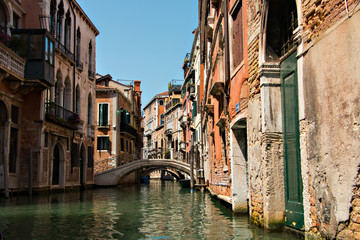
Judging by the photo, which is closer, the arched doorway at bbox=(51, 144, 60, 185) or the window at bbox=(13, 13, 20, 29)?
the window at bbox=(13, 13, 20, 29)

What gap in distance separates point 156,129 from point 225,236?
57289mm

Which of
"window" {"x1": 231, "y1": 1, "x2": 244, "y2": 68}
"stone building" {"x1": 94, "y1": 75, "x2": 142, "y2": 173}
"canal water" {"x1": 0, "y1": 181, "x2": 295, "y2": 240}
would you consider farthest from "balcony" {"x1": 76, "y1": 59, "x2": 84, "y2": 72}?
"window" {"x1": 231, "y1": 1, "x2": 244, "y2": 68}

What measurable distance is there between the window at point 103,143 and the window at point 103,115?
104cm

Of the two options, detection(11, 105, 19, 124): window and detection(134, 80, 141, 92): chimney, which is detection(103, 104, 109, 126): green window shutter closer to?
detection(11, 105, 19, 124): window

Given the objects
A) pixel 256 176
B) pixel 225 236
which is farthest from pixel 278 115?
pixel 225 236

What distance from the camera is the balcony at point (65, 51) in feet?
61.9

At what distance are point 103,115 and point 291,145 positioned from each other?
27.7 meters

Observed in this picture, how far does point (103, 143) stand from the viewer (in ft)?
106

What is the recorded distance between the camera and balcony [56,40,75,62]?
18869 millimetres

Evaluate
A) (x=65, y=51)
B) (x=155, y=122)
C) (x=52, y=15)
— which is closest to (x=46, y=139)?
(x=65, y=51)

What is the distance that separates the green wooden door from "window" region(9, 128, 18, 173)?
39.9ft

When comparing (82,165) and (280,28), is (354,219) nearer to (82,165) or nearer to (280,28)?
(280,28)

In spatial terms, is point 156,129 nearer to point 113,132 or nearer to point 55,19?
point 113,132

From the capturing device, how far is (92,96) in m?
25.3
